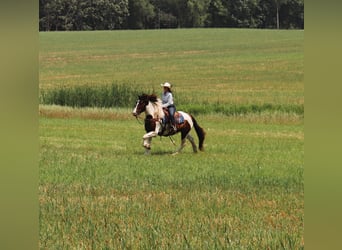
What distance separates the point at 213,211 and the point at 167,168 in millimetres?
5416

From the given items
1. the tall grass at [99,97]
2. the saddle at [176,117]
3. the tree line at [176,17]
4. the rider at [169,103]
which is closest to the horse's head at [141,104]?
the rider at [169,103]

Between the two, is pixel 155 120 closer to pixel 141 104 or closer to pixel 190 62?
pixel 141 104

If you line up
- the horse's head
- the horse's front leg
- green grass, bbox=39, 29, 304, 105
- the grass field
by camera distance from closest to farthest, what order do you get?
the grass field → the horse's head → the horse's front leg → green grass, bbox=39, 29, 304, 105

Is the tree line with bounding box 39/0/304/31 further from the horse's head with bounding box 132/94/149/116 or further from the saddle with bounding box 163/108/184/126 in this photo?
the horse's head with bounding box 132/94/149/116

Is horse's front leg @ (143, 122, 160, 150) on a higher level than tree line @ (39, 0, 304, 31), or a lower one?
lower

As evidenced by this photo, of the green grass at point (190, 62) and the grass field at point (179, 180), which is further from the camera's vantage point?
the green grass at point (190, 62)

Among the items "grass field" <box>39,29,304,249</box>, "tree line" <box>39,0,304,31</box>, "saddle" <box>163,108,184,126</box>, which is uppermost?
"tree line" <box>39,0,304,31</box>

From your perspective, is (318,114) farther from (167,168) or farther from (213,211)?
(167,168)

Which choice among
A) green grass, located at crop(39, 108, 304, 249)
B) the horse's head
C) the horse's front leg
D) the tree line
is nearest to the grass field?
green grass, located at crop(39, 108, 304, 249)

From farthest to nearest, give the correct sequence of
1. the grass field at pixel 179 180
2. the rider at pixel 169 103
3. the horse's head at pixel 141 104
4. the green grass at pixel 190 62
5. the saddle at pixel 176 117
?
the green grass at pixel 190 62 → the saddle at pixel 176 117 → the rider at pixel 169 103 → the horse's head at pixel 141 104 → the grass field at pixel 179 180

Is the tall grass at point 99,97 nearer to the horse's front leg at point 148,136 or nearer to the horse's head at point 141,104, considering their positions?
the horse's front leg at point 148,136

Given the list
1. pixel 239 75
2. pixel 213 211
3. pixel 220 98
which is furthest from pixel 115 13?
pixel 213 211

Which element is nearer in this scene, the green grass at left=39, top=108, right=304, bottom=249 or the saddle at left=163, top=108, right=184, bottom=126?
the green grass at left=39, top=108, right=304, bottom=249

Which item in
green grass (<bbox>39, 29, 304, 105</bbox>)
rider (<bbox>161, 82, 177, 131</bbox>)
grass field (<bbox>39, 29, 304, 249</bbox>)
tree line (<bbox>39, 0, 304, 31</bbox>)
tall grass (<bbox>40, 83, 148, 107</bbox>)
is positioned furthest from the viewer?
tree line (<bbox>39, 0, 304, 31</bbox>)
